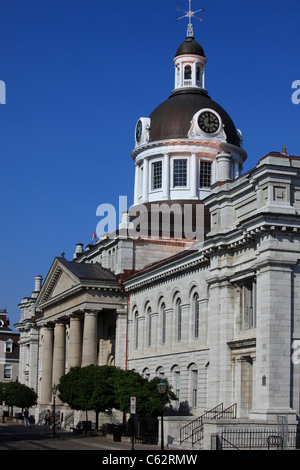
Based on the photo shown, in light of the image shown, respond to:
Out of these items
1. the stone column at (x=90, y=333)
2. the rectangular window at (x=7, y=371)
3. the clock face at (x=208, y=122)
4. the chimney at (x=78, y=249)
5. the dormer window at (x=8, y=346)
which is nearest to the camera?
the stone column at (x=90, y=333)

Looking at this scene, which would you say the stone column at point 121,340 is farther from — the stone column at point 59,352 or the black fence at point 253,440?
the black fence at point 253,440

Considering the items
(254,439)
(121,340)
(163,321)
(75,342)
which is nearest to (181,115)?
(121,340)

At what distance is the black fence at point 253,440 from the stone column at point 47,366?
138 ft

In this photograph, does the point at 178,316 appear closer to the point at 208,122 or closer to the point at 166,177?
the point at 166,177

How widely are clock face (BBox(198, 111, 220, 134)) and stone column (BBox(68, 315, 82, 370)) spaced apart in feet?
59.9

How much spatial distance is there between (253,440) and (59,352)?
38.2 m

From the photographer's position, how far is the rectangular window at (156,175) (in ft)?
234

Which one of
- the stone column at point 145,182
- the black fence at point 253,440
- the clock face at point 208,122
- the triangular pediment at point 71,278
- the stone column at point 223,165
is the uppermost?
the clock face at point 208,122

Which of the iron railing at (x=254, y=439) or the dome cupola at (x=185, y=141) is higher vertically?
the dome cupola at (x=185, y=141)

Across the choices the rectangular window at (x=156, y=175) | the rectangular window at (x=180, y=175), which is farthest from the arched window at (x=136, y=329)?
the rectangular window at (x=156, y=175)

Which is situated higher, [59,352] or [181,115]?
[181,115]

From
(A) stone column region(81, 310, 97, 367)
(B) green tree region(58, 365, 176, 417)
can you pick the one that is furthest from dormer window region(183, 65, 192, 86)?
(B) green tree region(58, 365, 176, 417)

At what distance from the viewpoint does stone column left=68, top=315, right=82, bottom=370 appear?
64.9 m

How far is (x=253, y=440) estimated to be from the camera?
116 feet
